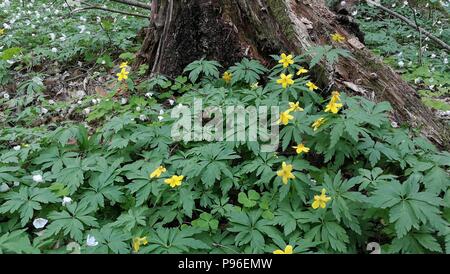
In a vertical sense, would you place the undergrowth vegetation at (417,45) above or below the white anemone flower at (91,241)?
above

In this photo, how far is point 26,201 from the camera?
8.04 ft

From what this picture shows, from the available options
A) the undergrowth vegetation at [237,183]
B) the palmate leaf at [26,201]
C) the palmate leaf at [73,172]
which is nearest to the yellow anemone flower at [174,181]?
the undergrowth vegetation at [237,183]

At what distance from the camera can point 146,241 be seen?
7.22ft

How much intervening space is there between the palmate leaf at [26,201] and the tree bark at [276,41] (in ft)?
5.77

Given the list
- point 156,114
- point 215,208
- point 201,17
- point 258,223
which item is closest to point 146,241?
point 215,208

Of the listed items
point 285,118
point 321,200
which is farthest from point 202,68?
point 321,200

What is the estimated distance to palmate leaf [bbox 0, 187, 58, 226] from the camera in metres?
2.38

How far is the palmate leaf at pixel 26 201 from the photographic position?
238 cm

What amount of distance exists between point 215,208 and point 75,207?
839 millimetres

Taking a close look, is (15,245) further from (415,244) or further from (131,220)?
(415,244)

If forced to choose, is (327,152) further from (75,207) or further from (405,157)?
(75,207)

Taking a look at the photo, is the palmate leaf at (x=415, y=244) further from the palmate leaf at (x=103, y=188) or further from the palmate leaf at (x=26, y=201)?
the palmate leaf at (x=26, y=201)

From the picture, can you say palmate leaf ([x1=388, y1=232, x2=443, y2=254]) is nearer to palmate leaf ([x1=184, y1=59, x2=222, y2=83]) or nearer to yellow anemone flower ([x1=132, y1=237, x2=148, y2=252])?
yellow anemone flower ([x1=132, y1=237, x2=148, y2=252])

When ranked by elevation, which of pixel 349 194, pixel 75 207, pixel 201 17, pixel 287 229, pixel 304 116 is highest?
pixel 201 17
